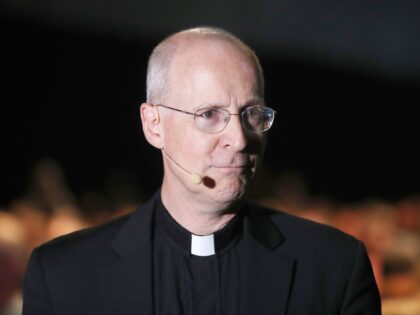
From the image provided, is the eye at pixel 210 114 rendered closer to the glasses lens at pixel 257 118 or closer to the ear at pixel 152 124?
the glasses lens at pixel 257 118

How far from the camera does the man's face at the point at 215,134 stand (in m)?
2.18

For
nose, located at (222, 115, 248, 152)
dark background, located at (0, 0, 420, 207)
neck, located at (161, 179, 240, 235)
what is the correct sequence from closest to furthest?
1. nose, located at (222, 115, 248, 152)
2. neck, located at (161, 179, 240, 235)
3. dark background, located at (0, 0, 420, 207)

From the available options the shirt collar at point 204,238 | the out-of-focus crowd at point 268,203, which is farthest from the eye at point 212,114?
the out-of-focus crowd at point 268,203

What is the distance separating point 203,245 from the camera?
7.90ft

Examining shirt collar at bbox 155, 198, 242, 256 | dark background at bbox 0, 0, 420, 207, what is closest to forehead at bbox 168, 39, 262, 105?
shirt collar at bbox 155, 198, 242, 256

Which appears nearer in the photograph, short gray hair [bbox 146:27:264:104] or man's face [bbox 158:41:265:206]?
man's face [bbox 158:41:265:206]

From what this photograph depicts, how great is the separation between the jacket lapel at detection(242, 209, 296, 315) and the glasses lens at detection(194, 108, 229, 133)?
0.42 m

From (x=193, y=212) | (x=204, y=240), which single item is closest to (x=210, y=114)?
(x=193, y=212)

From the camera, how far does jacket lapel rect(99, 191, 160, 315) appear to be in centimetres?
229

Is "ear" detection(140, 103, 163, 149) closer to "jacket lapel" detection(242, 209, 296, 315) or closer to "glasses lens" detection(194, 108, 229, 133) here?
"glasses lens" detection(194, 108, 229, 133)

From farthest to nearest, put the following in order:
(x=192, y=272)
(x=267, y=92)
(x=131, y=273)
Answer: (x=267, y=92) < (x=192, y=272) < (x=131, y=273)

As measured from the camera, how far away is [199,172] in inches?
87.1

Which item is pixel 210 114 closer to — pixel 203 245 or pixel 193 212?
pixel 193 212

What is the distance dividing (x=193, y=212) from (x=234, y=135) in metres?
0.32
